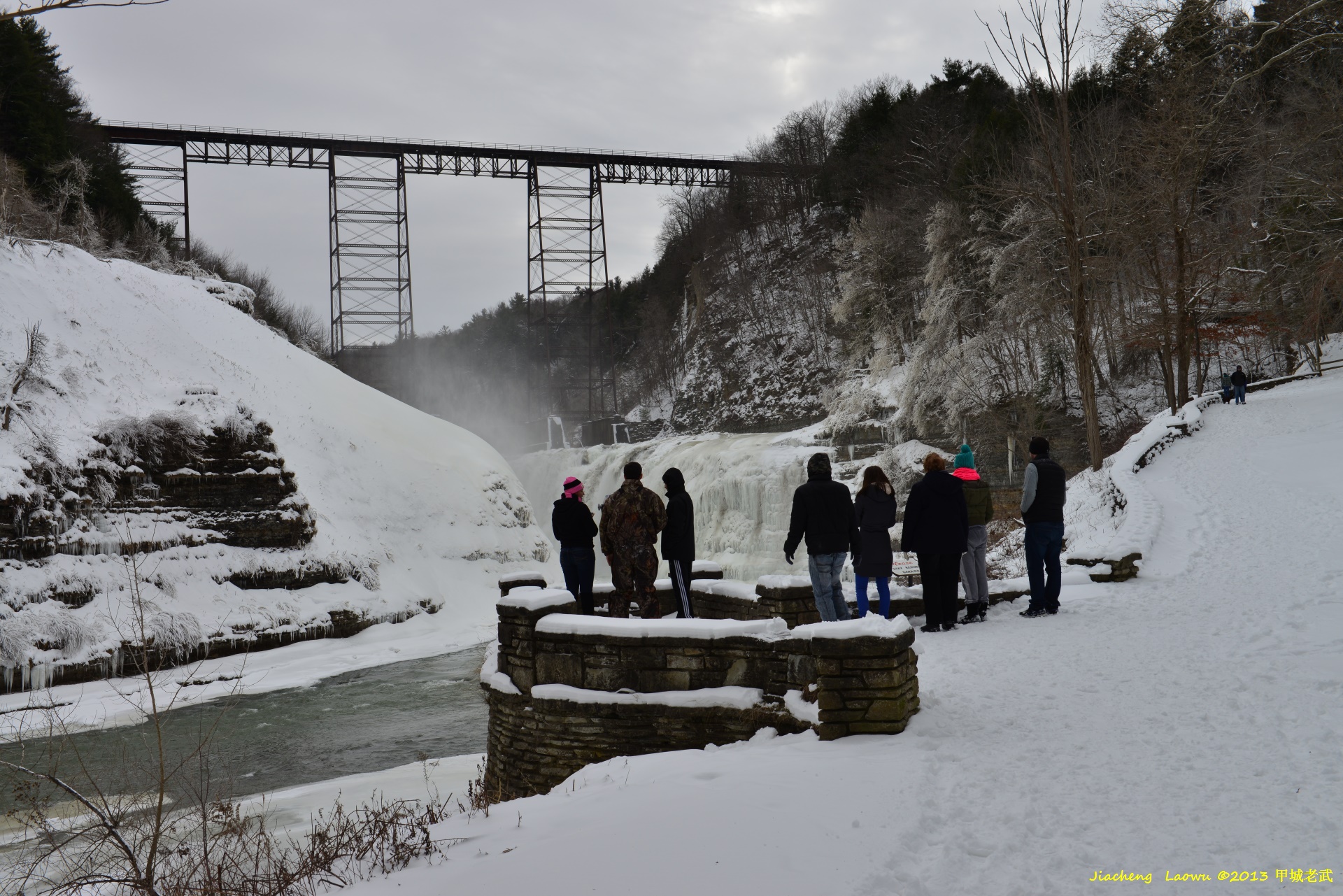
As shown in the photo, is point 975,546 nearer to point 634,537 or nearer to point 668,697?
point 634,537

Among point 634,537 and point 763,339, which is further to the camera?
point 763,339

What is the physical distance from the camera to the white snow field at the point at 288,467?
47.7ft

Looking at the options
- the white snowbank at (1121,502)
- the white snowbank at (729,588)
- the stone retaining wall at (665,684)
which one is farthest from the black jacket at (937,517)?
the white snowbank at (1121,502)

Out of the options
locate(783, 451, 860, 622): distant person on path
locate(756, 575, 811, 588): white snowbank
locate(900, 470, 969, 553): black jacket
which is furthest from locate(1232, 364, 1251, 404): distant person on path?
locate(783, 451, 860, 622): distant person on path

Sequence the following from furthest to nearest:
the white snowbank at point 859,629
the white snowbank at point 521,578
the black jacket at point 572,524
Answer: the white snowbank at point 521,578 < the black jacket at point 572,524 < the white snowbank at point 859,629

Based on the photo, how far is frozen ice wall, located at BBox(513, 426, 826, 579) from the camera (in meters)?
21.8

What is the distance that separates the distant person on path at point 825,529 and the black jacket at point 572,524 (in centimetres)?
222

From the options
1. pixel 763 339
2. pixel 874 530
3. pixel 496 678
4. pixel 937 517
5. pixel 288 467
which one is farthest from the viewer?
pixel 763 339

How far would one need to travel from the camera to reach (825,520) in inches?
255

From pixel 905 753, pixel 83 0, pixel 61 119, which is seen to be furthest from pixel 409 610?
pixel 61 119

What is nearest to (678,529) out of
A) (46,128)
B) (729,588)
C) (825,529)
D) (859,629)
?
(729,588)

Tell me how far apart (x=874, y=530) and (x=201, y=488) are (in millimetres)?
15054

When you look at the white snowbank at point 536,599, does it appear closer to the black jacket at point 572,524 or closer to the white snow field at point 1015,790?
the black jacket at point 572,524

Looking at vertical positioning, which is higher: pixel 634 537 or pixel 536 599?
pixel 634 537
